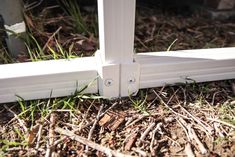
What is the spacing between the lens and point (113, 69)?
92cm

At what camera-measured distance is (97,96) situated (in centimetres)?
98

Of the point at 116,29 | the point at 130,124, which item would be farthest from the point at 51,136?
the point at 116,29

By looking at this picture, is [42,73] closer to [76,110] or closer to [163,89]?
[76,110]

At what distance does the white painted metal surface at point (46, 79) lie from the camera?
91 centimetres

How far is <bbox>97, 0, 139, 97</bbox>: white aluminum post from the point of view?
2.68 ft

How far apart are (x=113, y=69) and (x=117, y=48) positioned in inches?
2.9

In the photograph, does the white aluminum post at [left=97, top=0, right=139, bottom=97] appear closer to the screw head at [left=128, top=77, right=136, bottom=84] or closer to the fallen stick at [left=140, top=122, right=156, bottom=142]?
the screw head at [left=128, top=77, right=136, bottom=84]

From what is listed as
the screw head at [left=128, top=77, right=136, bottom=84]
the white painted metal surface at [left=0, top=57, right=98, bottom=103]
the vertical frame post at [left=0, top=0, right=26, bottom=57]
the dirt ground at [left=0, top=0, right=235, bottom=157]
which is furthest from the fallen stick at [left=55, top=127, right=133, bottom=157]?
the vertical frame post at [left=0, top=0, right=26, bottom=57]

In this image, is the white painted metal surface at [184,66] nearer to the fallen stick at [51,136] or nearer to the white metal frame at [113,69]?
the white metal frame at [113,69]

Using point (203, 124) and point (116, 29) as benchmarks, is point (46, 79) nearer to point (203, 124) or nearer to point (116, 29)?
point (116, 29)

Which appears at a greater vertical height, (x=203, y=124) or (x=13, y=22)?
(x=13, y=22)

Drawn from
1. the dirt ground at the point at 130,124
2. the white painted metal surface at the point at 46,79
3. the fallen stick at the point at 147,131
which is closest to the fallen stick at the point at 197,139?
the dirt ground at the point at 130,124

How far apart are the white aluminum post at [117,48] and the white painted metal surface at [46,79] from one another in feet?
0.19

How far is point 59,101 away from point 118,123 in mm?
219
